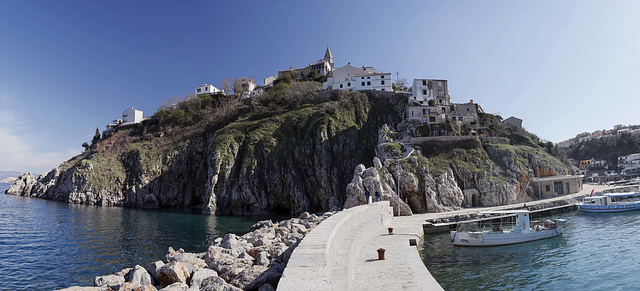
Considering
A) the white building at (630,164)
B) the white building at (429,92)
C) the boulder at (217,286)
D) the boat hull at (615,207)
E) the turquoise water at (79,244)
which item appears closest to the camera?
the boulder at (217,286)

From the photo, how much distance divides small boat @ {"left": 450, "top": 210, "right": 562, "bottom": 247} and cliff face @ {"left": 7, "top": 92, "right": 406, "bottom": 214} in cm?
3051

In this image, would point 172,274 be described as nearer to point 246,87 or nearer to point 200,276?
point 200,276

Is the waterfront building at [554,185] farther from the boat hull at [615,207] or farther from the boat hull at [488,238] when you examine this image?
the boat hull at [488,238]

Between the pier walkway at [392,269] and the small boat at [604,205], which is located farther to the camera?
the small boat at [604,205]

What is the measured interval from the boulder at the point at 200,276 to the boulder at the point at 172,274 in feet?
1.81

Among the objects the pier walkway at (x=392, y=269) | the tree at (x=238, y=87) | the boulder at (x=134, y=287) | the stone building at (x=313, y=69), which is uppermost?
the stone building at (x=313, y=69)

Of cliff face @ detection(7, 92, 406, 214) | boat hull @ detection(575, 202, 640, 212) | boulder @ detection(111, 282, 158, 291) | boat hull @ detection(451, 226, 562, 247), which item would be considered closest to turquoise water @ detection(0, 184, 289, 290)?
boulder @ detection(111, 282, 158, 291)

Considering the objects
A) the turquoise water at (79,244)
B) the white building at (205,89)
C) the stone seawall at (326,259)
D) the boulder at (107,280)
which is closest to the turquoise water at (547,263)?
the stone seawall at (326,259)

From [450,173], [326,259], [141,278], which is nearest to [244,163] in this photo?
[450,173]

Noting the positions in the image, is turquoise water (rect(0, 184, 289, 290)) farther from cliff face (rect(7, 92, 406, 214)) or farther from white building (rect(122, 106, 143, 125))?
white building (rect(122, 106, 143, 125))

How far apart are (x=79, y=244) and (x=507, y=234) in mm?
36742

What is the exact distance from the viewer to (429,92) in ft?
239

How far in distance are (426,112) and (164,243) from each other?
53.6m

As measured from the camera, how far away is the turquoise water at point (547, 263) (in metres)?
16.5
